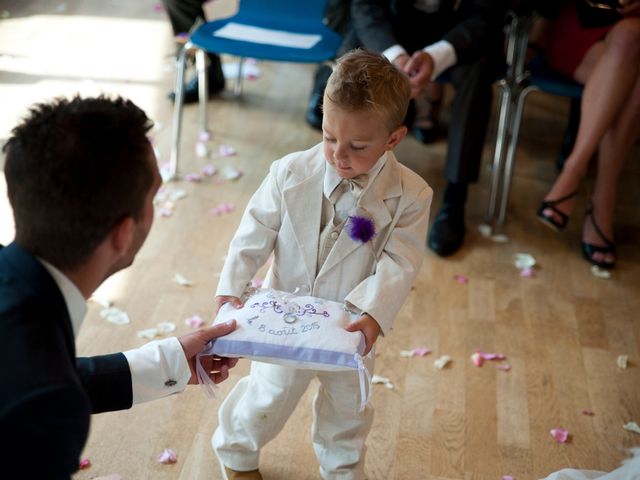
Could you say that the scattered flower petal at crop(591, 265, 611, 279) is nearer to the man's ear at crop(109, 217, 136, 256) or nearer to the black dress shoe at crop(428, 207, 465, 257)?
the black dress shoe at crop(428, 207, 465, 257)

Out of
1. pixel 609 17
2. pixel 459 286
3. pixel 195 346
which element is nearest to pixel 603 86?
pixel 609 17

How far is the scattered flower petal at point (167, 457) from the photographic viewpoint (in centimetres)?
214


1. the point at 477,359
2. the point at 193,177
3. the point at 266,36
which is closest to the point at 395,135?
the point at 477,359

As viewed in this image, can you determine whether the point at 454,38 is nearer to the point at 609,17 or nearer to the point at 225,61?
the point at 609,17

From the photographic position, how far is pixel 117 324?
2.62m

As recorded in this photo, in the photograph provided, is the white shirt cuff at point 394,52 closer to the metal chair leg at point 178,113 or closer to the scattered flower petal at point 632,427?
the metal chair leg at point 178,113

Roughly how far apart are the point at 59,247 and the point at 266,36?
2187mm

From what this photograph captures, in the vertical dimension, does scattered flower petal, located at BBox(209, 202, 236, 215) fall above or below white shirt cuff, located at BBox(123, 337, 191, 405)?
below

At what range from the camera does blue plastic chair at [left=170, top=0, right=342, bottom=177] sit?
126 inches

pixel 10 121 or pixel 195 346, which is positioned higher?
pixel 195 346

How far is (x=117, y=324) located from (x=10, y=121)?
147 centimetres

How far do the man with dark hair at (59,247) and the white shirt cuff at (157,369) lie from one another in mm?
279

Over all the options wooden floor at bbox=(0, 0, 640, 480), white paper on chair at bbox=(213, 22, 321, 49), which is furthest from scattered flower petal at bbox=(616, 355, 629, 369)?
white paper on chair at bbox=(213, 22, 321, 49)

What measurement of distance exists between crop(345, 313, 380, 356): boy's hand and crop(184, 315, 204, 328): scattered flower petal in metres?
1.02
